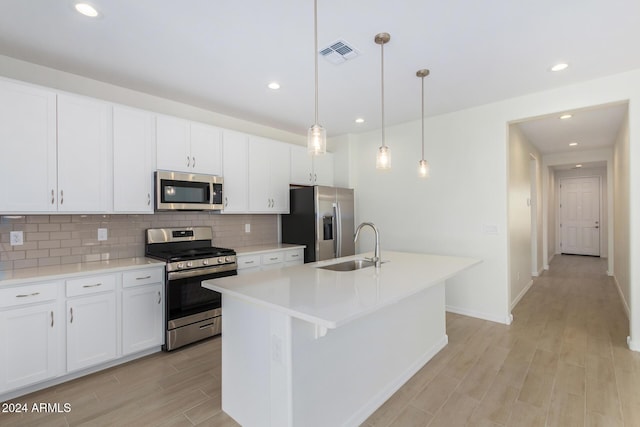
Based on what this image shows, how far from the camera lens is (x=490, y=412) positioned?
6.81ft

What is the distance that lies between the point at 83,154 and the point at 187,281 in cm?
144

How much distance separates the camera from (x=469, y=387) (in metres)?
2.37

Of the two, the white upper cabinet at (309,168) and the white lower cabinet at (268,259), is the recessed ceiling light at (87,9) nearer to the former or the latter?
the white lower cabinet at (268,259)

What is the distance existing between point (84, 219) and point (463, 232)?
4161mm

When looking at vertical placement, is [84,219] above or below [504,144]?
below

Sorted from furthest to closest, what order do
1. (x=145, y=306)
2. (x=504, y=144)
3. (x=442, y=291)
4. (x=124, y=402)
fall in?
(x=504, y=144), (x=442, y=291), (x=145, y=306), (x=124, y=402)

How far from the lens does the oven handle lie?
2.94m

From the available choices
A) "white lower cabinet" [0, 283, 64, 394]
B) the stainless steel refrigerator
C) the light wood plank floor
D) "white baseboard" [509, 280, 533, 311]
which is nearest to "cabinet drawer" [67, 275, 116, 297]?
"white lower cabinet" [0, 283, 64, 394]

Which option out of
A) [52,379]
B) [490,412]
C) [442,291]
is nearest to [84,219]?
[52,379]

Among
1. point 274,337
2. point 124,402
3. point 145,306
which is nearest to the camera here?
point 274,337

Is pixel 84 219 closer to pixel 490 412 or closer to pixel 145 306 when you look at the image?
pixel 145 306

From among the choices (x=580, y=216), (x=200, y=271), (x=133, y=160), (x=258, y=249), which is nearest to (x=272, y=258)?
(x=258, y=249)

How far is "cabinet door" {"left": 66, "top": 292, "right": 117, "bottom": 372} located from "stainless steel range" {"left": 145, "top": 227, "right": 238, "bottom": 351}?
1.47 ft

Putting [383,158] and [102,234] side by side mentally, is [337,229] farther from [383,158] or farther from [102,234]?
[102,234]
